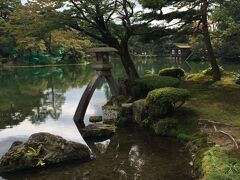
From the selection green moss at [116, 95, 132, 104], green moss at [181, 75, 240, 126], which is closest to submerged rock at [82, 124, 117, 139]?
green moss at [116, 95, 132, 104]

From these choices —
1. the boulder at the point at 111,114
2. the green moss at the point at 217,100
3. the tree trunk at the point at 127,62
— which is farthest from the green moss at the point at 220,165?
the tree trunk at the point at 127,62

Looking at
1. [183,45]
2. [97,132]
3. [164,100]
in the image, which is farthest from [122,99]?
[183,45]

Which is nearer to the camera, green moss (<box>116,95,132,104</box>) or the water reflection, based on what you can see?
the water reflection

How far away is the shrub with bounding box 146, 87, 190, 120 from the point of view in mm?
12859

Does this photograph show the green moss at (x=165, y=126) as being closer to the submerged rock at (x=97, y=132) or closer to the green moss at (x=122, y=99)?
the submerged rock at (x=97, y=132)

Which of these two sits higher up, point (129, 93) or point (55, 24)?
point (55, 24)

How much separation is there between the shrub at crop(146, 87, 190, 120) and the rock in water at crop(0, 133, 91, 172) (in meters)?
3.63

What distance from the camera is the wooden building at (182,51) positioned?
7372 centimetres

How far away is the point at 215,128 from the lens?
11.6m

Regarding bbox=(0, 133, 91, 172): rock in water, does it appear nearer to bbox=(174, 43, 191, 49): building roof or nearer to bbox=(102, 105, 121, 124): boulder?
bbox=(102, 105, 121, 124): boulder

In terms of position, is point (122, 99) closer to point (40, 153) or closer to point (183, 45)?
point (40, 153)

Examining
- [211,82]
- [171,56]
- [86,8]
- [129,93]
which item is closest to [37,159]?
[129,93]

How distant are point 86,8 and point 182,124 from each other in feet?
25.7

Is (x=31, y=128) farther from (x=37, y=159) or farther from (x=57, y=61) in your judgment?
(x=57, y=61)
